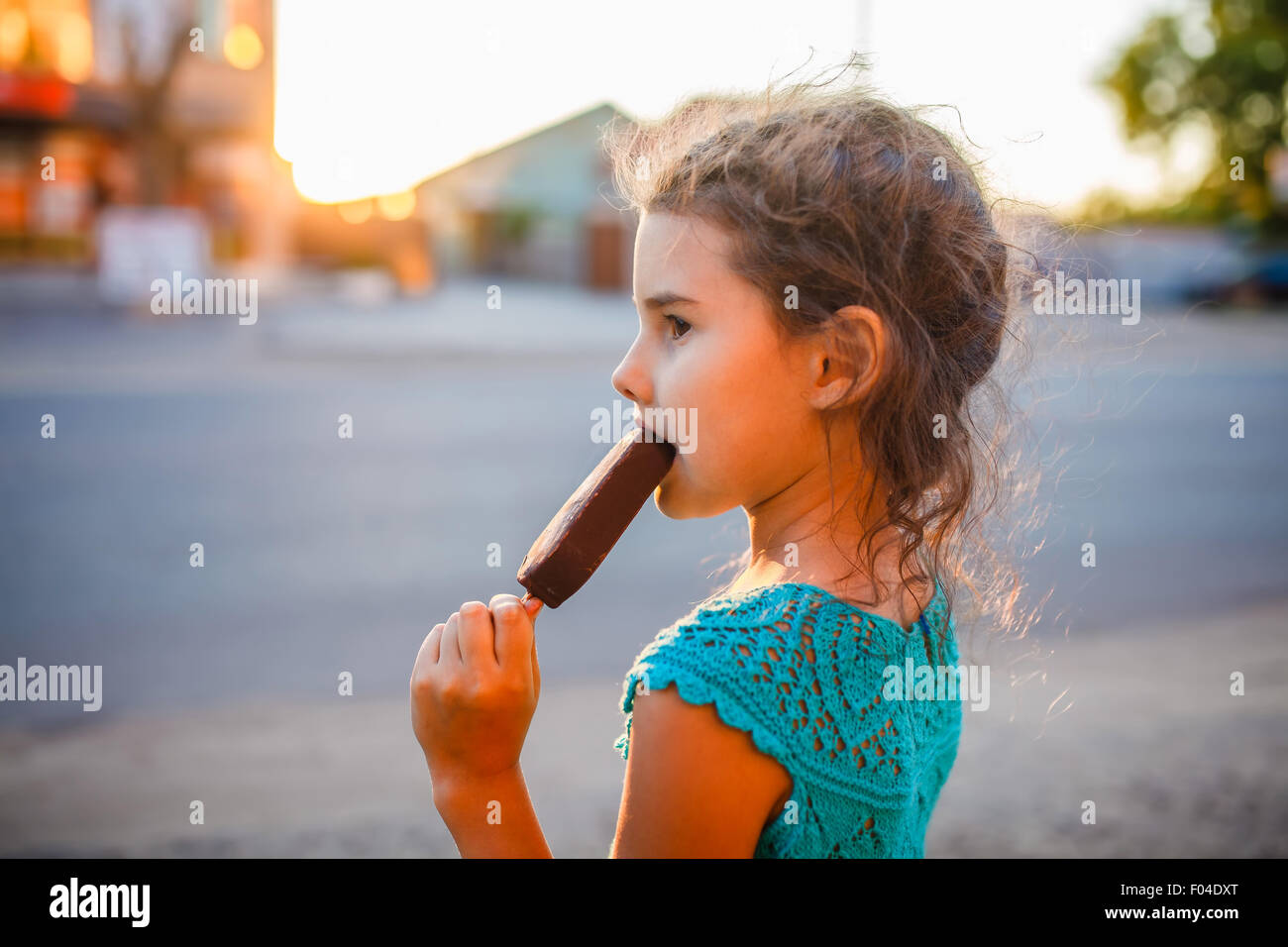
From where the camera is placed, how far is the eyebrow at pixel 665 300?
1.63 m

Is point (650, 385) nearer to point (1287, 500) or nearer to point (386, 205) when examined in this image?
point (1287, 500)

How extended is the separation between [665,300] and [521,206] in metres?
43.6

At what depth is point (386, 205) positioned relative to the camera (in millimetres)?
34250

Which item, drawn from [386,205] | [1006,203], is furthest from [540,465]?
[386,205]

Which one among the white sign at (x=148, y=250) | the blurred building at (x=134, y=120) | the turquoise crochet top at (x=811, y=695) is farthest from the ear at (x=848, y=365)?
the blurred building at (x=134, y=120)

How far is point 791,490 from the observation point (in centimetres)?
172

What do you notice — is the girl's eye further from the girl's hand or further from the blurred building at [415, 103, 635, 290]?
the blurred building at [415, 103, 635, 290]

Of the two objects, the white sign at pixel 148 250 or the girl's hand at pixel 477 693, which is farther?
the white sign at pixel 148 250

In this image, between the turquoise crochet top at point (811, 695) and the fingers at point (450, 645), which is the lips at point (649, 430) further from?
the fingers at point (450, 645)

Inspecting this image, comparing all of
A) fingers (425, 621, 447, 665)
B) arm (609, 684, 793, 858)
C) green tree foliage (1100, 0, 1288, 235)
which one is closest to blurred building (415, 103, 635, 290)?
green tree foliage (1100, 0, 1288, 235)

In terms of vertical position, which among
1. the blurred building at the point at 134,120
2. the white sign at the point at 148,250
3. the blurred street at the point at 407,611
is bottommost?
the blurred street at the point at 407,611

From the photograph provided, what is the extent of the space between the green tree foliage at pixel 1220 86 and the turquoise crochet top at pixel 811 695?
38298 millimetres

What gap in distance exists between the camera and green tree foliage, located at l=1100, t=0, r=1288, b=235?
3672cm

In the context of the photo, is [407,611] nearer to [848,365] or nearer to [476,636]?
[476,636]
